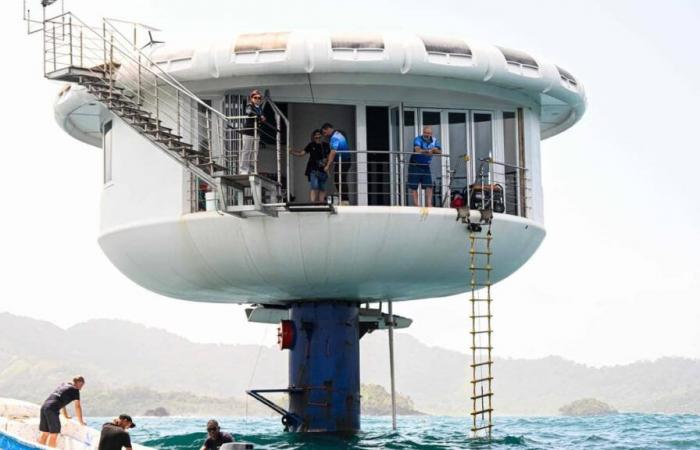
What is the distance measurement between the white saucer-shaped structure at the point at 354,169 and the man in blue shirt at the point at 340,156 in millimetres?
265

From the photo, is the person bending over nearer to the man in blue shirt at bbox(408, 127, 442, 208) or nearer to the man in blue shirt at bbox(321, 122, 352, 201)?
the man in blue shirt at bbox(321, 122, 352, 201)

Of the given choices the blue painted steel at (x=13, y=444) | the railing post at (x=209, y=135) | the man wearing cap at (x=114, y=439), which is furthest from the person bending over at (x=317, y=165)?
the man wearing cap at (x=114, y=439)

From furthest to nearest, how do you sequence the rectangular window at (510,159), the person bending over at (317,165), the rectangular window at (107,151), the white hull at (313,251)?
the rectangular window at (107,151), the rectangular window at (510,159), the person bending over at (317,165), the white hull at (313,251)

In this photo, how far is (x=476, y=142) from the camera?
26.7 meters

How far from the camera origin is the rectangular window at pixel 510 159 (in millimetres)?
27188

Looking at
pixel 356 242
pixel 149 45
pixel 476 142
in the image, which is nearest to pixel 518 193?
pixel 476 142

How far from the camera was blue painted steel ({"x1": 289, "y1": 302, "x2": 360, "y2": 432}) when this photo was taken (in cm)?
2762

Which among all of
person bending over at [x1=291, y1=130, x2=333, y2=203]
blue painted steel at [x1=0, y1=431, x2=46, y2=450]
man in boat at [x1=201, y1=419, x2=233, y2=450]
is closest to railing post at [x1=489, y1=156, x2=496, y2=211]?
person bending over at [x1=291, y1=130, x2=333, y2=203]

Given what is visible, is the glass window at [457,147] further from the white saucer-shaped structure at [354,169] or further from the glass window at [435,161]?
the glass window at [435,161]

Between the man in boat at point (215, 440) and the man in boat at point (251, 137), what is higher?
the man in boat at point (251, 137)

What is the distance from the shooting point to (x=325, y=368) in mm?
27734

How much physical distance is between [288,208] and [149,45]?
4867 mm

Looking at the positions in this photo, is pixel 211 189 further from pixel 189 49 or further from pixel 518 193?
pixel 518 193

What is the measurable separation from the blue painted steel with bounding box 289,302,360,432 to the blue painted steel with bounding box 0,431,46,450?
7153 millimetres
